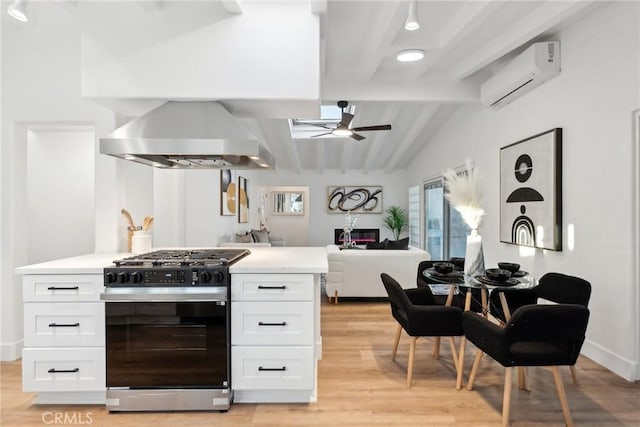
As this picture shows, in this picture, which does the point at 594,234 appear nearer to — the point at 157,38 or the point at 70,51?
the point at 157,38

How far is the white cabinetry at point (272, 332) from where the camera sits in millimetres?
2240

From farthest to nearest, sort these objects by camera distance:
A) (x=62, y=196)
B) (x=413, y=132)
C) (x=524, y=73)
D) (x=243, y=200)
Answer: (x=243, y=200) < (x=413, y=132) < (x=62, y=196) < (x=524, y=73)

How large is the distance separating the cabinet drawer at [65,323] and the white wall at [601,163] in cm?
293

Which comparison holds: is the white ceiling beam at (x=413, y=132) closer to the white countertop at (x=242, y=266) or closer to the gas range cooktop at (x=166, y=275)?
the white countertop at (x=242, y=266)

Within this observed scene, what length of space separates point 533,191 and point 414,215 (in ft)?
16.9

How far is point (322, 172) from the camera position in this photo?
9703mm

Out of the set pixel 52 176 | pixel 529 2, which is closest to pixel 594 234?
pixel 529 2

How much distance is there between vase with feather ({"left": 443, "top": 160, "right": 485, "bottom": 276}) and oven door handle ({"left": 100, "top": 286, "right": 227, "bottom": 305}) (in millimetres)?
1749

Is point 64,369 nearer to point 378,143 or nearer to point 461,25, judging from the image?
point 461,25

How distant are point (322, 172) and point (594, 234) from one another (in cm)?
724

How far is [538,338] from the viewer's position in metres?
1.93

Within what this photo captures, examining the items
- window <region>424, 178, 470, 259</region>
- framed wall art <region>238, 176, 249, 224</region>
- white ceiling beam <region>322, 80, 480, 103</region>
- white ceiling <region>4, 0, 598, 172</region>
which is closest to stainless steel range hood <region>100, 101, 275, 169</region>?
white ceiling <region>4, 0, 598, 172</region>

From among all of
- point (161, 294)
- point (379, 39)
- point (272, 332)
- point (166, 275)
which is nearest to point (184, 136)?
point (166, 275)

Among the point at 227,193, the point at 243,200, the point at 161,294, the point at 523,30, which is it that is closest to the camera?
the point at 161,294
